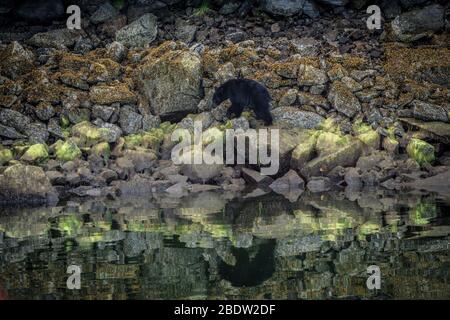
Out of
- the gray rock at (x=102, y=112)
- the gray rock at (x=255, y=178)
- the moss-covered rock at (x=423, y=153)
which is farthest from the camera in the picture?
the gray rock at (x=102, y=112)

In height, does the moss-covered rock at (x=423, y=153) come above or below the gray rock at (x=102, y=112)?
below

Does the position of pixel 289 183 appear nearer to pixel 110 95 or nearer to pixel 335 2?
pixel 110 95

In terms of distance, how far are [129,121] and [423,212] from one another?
34.7ft

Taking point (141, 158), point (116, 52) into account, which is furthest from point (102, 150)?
point (116, 52)

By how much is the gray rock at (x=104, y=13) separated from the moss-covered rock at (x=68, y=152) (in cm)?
842

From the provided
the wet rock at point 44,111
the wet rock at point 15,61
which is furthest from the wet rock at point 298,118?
the wet rock at point 15,61

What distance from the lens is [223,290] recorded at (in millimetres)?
6453

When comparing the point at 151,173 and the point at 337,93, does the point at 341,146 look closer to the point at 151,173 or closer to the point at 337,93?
the point at 337,93

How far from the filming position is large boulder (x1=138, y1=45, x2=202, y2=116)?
19438mm

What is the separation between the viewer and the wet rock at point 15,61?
20.6 meters

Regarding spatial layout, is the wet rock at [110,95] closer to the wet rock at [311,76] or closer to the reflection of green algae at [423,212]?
the wet rock at [311,76]

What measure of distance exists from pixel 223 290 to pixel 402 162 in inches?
431
